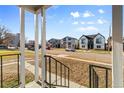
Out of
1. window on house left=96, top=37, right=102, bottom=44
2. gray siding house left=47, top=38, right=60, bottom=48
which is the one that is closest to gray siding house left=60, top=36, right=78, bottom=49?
gray siding house left=47, top=38, right=60, bottom=48

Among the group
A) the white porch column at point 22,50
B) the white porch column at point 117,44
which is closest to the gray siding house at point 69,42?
the white porch column at point 22,50

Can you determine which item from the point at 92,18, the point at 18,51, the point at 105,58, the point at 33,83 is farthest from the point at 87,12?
the point at 33,83

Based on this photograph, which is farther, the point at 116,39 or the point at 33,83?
the point at 33,83

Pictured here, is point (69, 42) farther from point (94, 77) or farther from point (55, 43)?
point (94, 77)

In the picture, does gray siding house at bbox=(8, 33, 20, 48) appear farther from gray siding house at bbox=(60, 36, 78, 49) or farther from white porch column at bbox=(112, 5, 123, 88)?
white porch column at bbox=(112, 5, 123, 88)

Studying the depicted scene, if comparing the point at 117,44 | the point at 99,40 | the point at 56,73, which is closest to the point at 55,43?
the point at 56,73

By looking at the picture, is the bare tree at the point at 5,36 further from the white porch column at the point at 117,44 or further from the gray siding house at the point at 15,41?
the white porch column at the point at 117,44
